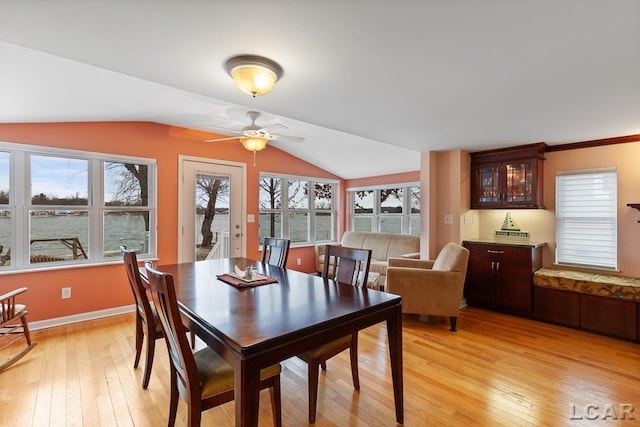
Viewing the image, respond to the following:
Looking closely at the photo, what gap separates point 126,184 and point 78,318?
65.5 inches

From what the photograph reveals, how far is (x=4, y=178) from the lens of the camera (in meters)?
3.23

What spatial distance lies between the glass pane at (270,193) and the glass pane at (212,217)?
722 millimetres

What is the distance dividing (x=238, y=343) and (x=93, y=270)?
11.1 feet

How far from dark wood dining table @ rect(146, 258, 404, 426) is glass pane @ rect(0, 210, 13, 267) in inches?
93.4

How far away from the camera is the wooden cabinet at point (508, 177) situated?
3750 mm

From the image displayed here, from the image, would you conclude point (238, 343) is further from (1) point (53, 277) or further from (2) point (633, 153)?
(2) point (633, 153)

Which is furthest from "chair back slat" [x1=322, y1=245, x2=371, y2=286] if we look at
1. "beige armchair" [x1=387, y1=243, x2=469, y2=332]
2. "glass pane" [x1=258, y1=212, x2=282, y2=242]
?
"glass pane" [x1=258, y1=212, x2=282, y2=242]

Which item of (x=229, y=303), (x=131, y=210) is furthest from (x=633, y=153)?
(x=131, y=210)

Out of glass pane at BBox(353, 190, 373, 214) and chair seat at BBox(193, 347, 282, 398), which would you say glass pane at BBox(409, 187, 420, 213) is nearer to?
glass pane at BBox(353, 190, 373, 214)

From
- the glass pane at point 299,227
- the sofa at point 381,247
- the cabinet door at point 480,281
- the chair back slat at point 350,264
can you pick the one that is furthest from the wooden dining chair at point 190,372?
the glass pane at point 299,227

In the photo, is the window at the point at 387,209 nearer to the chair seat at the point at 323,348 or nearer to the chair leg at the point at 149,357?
the chair seat at the point at 323,348

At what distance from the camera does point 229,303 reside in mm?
1759

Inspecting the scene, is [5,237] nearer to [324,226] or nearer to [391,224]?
[324,226]

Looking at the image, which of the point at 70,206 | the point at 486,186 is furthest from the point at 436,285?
the point at 70,206
